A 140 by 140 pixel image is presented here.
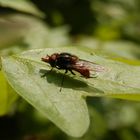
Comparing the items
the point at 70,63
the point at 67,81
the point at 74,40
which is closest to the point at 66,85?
the point at 67,81

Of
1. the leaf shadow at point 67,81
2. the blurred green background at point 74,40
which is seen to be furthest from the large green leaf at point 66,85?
the blurred green background at point 74,40

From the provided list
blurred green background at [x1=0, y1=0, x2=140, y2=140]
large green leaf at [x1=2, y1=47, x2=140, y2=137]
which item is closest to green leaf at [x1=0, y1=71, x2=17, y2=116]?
blurred green background at [x1=0, y1=0, x2=140, y2=140]

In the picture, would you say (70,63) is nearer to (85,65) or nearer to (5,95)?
(85,65)

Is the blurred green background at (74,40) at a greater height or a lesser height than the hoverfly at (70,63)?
lesser

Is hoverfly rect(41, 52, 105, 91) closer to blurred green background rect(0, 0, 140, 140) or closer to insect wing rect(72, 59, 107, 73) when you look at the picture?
insect wing rect(72, 59, 107, 73)

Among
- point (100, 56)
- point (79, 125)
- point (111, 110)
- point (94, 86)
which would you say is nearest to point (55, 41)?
point (111, 110)

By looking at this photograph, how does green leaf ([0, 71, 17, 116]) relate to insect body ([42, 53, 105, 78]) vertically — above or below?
below

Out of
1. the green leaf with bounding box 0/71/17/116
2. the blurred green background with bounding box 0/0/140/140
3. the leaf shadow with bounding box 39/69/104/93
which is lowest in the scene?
the blurred green background with bounding box 0/0/140/140

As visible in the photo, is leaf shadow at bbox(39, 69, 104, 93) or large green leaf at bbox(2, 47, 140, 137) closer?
large green leaf at bbox(2, 47, 140, 137)

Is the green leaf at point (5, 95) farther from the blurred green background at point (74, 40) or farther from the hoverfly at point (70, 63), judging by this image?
the hoverfly at point (70, 63)
